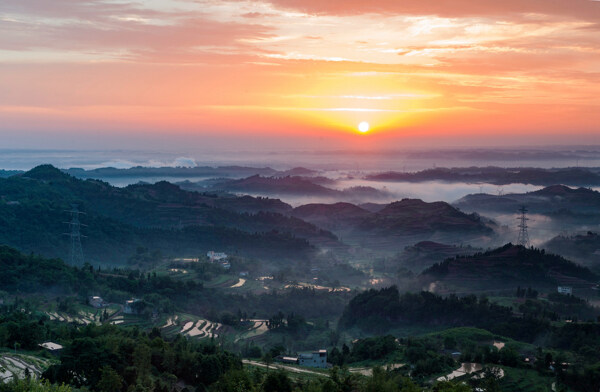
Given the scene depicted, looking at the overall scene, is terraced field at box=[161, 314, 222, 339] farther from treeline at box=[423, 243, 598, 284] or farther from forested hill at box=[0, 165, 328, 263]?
forested hill at box=[0, 165, 328, 263]

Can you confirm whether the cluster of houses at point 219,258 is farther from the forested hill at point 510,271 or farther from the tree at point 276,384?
the tree at point 276,384

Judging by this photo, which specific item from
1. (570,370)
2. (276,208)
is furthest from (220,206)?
(570,370)

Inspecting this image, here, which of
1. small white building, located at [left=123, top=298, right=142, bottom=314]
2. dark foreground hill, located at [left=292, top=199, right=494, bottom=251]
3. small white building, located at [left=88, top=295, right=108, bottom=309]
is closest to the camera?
small white building, located at [left=123, top=298, right=142, bottom=314]

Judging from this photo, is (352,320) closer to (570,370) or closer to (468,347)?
(468,347)

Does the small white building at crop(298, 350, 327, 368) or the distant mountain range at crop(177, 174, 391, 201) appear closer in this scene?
the small white building at crop(298, 350, 327, 368)

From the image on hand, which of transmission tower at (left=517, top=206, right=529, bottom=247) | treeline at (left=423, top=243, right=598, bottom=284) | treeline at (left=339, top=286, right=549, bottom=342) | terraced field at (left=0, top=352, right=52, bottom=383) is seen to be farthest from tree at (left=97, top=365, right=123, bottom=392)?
transmission tower at (left=517, top=206, right=529, bottom=247)

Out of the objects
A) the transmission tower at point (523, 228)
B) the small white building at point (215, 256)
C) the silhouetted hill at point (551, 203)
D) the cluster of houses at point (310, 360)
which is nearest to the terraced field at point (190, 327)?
the cluster of houses at point (310, 360)
